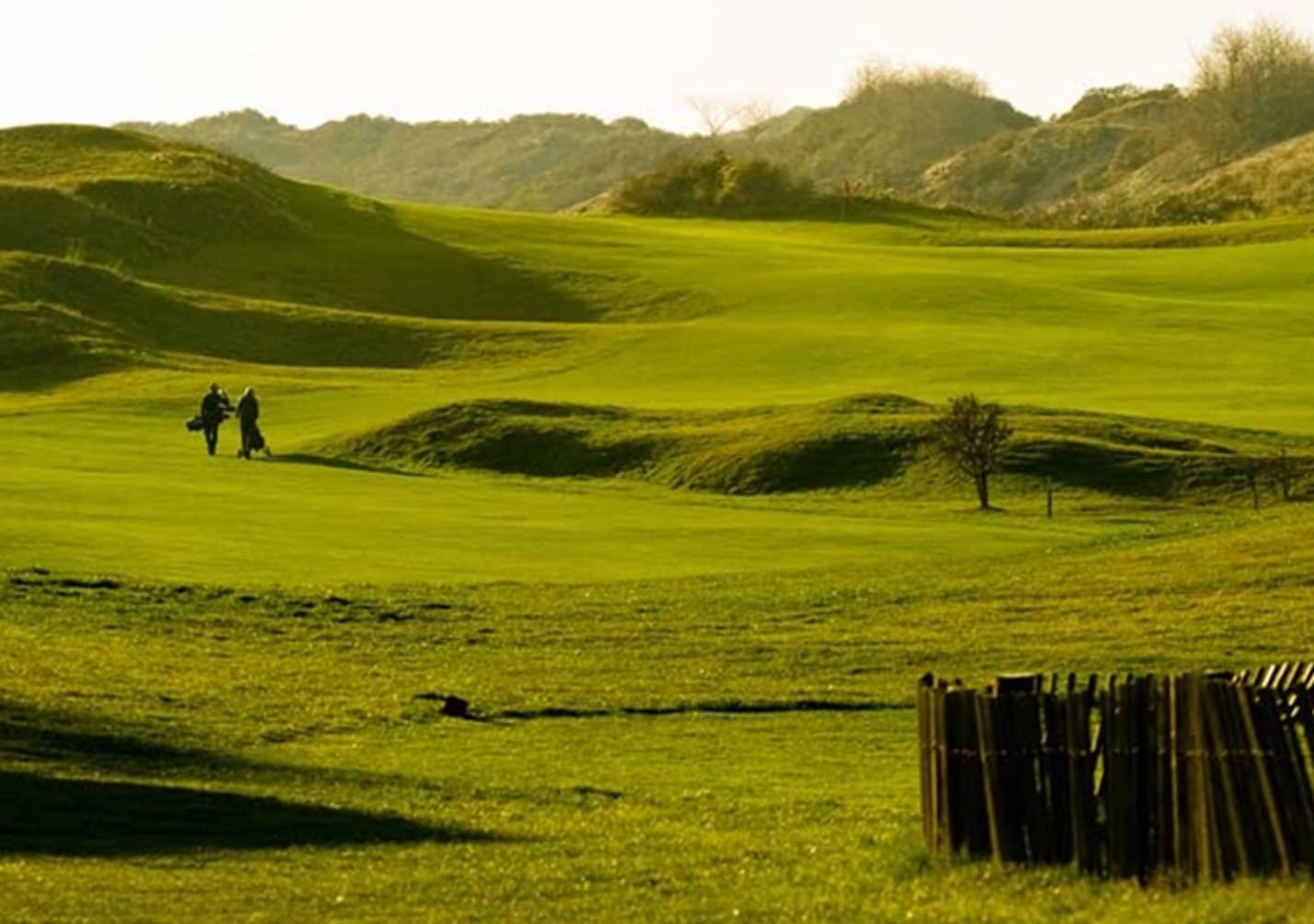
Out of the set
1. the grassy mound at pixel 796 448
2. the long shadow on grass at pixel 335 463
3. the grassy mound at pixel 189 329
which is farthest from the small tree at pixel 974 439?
the grassy mound at pixel 189 329

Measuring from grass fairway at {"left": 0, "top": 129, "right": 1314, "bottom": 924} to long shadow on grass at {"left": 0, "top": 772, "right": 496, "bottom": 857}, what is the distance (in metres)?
0.08

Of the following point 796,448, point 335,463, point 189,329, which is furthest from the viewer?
point 189,329

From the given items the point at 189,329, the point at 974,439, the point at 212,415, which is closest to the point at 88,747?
the point at 974,439

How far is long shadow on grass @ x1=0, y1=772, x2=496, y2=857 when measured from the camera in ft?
65.0

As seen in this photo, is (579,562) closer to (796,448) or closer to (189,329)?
(796,448)

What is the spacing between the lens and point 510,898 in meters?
17.4

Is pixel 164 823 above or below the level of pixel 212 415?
below

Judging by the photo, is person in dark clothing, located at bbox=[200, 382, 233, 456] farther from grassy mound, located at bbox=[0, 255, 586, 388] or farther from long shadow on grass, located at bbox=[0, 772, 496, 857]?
long shadow on grass, located at bbox=[0, 772, 496, 857]

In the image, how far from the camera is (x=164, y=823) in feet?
68.3

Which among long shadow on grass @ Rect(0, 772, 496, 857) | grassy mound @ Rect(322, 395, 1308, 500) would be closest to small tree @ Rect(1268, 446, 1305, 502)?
grassy mound @ Rect(322, 395, 1308, 500)

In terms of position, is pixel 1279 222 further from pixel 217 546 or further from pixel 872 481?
pixel 217 546

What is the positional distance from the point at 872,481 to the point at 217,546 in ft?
57.3

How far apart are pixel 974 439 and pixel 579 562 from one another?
1273 cm

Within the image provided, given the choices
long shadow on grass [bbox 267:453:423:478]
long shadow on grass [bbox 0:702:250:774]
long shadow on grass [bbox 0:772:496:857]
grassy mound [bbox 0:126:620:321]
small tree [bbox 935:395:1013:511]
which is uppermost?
grassy mound [bbox 0:126:620:321]
